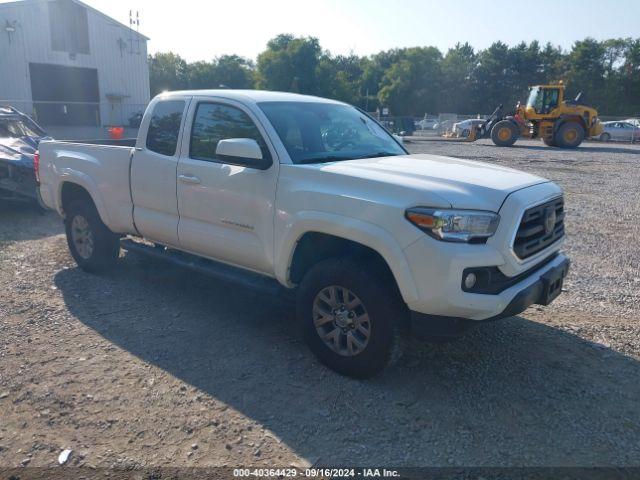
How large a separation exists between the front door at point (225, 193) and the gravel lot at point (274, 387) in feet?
1.81

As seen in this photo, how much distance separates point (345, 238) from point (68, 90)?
31415 mm

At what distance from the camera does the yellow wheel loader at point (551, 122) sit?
25531 millimetres

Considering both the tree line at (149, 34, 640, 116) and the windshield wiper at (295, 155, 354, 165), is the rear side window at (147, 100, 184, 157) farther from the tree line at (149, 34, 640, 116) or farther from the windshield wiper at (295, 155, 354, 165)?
the tree line at (149, 34, 640, 116)

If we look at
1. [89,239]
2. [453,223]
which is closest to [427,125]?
[89,239]

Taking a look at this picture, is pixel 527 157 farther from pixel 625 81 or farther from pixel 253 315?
pixel 625 81

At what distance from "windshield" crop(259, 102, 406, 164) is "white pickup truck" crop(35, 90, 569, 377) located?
15 mm

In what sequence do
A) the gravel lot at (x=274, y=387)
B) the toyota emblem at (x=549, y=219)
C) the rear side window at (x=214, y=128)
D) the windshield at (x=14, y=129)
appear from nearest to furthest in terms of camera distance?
the gravel lot at (x=274, y=387) → the toyota emblem at (x=549, y=219) → the rear side window at (x=214, y=128) → the windshield at (x=14, y=129)

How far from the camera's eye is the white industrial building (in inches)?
1041

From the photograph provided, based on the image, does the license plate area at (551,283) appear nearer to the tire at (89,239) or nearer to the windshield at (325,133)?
the windshield at (325,133)

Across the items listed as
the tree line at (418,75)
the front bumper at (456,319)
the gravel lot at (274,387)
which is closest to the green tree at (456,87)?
the tree line at (418,75)

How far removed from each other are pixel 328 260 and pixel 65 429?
202 cm

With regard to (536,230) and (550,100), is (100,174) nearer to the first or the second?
(536,230)

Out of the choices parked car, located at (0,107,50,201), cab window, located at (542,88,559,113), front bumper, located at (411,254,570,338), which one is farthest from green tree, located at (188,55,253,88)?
front bumper, located at (411,254,570,338)

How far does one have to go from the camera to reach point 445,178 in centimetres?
361
